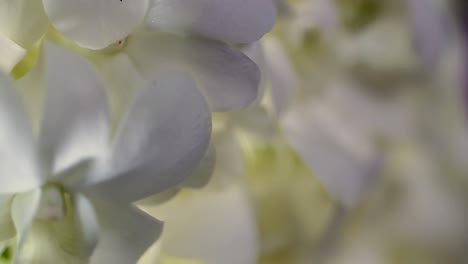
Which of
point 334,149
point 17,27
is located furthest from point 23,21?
point 334,149

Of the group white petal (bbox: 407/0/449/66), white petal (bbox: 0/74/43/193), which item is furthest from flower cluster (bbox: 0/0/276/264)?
white petal (bbox: 407/0/449/66)

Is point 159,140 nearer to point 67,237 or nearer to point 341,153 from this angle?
point 67,237

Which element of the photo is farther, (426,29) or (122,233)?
(426,29)

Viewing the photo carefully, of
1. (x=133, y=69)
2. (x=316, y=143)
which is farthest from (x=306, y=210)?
(x=133, y=69)

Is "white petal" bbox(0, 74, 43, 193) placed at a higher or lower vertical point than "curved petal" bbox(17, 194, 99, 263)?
higher

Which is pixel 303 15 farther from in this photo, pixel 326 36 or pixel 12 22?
pixel 12 22

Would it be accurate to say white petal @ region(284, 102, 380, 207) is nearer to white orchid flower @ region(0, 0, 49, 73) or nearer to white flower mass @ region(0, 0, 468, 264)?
white flower mass @ region(0, 0, 468, 264)
